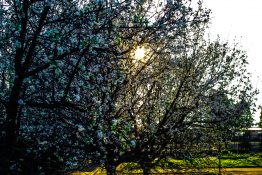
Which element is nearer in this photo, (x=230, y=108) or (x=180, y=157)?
(x=180, y=157)

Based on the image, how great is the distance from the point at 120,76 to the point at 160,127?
4905 millimetres

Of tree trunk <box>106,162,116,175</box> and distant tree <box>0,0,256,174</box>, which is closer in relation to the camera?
distant tree <box>0,0,256,174</box>

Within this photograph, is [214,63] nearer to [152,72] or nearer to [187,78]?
[187,78]

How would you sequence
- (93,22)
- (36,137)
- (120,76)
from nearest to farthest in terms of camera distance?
(93,22)
(120,76)
(36,137)

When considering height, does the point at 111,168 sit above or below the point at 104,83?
below

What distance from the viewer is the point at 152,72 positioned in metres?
13.7

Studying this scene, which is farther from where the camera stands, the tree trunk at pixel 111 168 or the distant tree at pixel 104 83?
the tree trunk at pixel 111 168

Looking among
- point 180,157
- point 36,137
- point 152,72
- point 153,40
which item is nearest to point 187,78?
point 152,72

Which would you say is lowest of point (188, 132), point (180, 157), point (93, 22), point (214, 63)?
point (180, 157)

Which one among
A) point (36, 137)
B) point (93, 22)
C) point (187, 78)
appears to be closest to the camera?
point (93, 22)

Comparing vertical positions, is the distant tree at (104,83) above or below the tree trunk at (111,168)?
above

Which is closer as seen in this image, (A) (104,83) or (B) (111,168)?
(A) (104,83)

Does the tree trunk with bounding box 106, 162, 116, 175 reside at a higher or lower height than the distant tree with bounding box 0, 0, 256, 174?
lower

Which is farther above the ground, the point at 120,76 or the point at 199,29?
the point at 199,29
